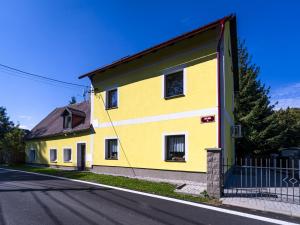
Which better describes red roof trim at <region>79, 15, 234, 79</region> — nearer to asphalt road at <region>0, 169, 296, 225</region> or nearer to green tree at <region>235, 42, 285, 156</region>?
asphalt road at <region>0, 169, 296, 225</region>

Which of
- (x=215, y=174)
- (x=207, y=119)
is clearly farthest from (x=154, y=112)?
(x=215, y=174)

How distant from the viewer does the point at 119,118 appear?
1678cm

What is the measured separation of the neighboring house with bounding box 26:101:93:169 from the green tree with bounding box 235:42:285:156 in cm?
1241

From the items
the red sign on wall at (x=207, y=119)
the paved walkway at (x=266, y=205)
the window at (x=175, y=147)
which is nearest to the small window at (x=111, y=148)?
the window at (x=175, y=147)

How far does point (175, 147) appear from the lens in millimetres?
13609

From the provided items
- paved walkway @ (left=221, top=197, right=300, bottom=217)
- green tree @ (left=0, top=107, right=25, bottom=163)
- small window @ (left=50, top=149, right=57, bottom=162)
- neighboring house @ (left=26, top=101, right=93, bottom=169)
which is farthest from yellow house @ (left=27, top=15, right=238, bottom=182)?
green tree @ (left=0, top=107, right=25, bottom=163)

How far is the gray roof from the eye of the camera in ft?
69.6

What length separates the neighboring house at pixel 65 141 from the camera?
20.5 meters

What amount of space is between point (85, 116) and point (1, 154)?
16.6 meters

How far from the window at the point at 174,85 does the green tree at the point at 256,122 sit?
11.5 m

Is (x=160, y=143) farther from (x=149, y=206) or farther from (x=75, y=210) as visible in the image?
(x=75, y=210)

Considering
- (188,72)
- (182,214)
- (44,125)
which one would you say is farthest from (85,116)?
(182,214)

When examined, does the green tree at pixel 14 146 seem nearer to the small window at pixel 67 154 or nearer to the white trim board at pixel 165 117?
the small window at pixel 67 154

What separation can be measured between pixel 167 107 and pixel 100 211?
24.6 feet
